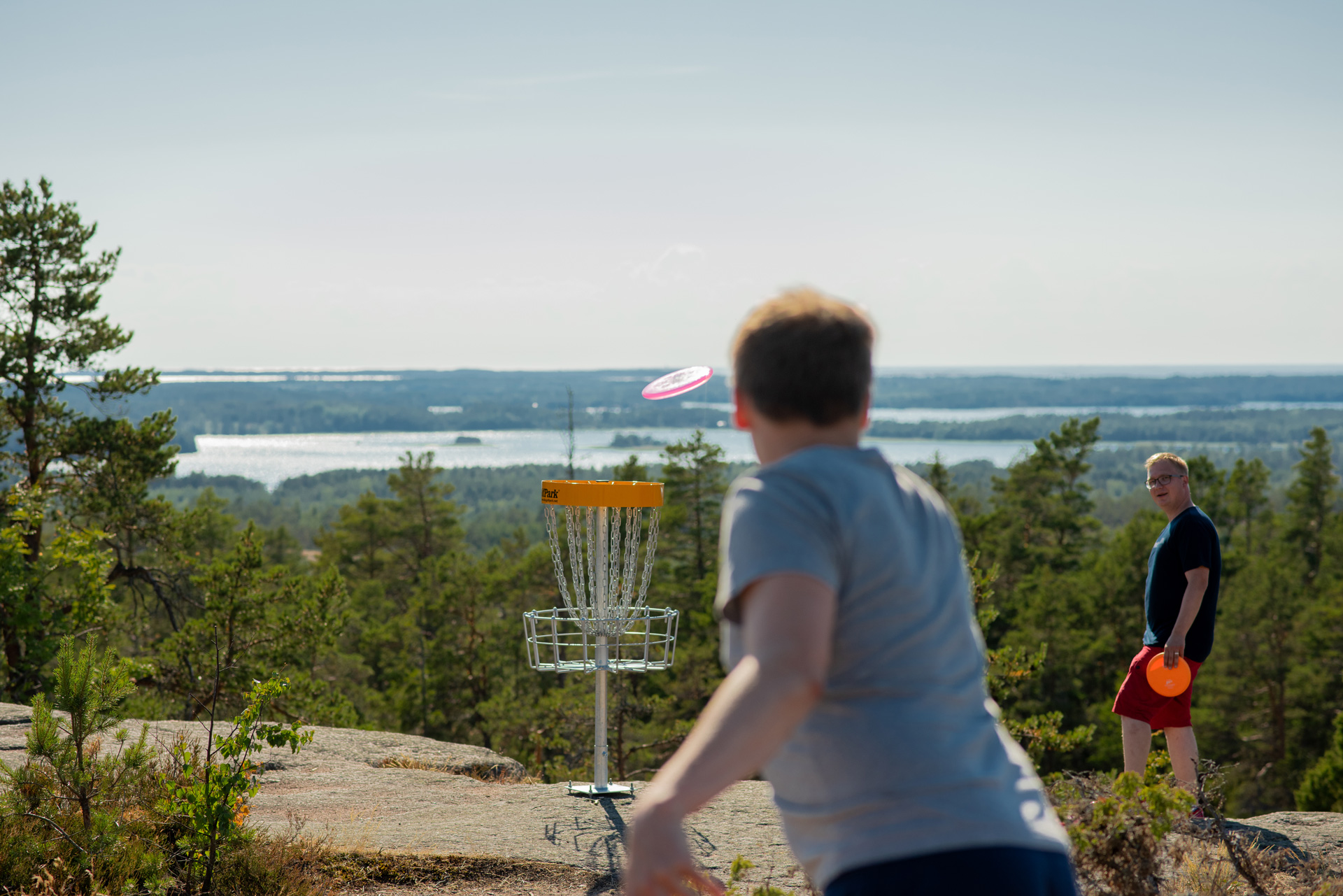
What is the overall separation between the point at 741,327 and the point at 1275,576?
33489 millimetres

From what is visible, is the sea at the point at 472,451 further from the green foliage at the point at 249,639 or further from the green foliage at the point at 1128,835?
the green foliage at the point at 1128,835

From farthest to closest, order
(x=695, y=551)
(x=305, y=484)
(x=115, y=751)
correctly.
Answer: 1. (x=305, y=484)
2. (x=695, y=551)
3. (x=115, y=751)

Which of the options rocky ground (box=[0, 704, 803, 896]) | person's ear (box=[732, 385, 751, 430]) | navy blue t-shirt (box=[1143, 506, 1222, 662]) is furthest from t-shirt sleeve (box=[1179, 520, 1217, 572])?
person's ear (box=[732, 385, 751, 430])

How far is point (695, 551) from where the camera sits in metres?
32.8

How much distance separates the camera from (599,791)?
254 inches

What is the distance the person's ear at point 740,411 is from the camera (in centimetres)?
149

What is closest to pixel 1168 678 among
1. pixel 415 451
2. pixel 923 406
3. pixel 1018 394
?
pixel 923 406

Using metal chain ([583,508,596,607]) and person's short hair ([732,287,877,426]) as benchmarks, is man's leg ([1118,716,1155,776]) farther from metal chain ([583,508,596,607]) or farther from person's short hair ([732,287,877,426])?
person's short hair ([732,287,877,426])

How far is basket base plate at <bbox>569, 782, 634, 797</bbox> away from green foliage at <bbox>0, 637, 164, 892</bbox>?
104 inches

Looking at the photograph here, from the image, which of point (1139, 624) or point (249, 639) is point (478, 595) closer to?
point (249, 639)

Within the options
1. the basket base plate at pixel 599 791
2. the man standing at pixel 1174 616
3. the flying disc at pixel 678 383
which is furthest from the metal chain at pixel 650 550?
the flying disc at pixel 678 383

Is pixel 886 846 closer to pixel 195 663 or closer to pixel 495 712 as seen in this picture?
pixel 195 663

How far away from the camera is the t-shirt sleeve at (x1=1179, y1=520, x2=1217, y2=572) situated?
5.36 metres

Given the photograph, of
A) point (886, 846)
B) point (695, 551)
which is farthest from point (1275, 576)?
point (886, 846)
